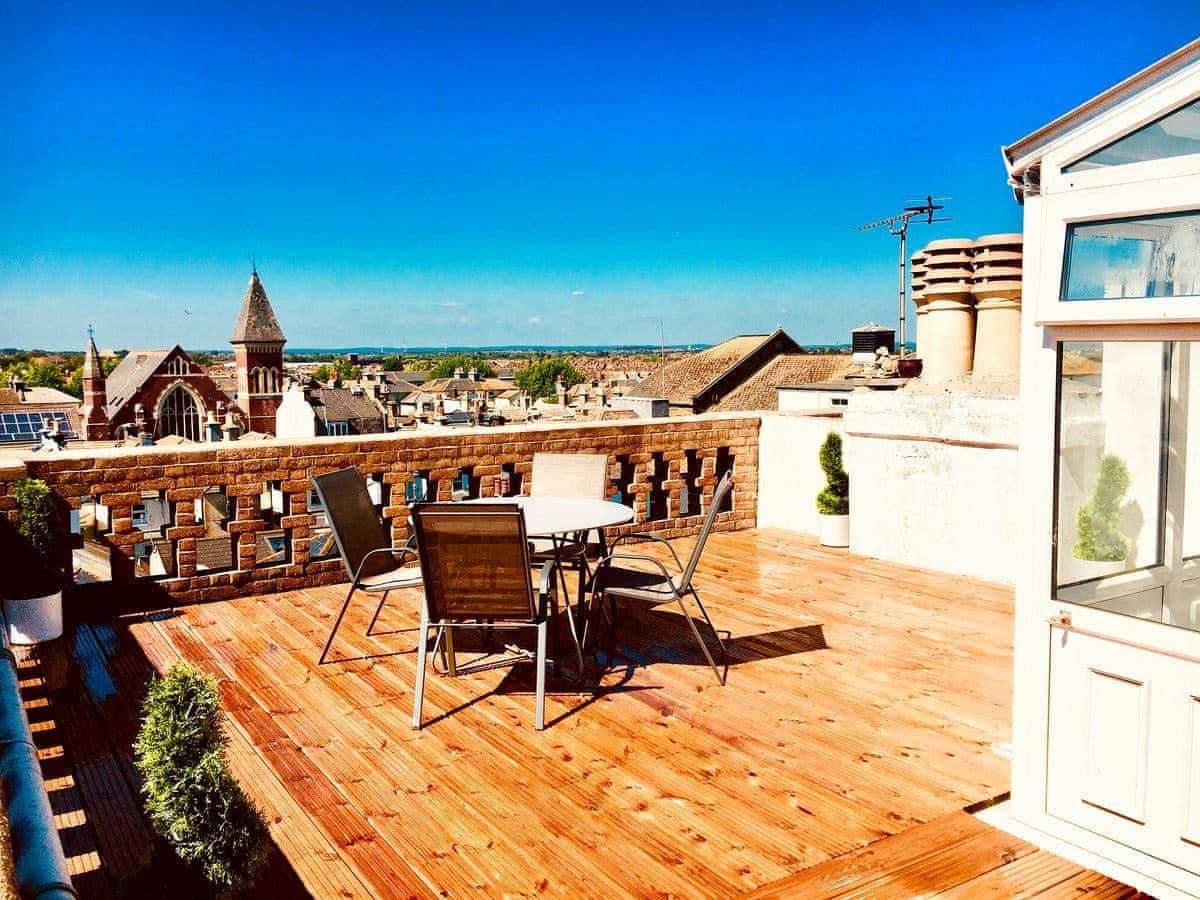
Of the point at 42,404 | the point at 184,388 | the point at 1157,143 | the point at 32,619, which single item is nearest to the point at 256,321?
the point at 184,388

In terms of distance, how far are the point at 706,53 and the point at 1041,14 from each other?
103 feet

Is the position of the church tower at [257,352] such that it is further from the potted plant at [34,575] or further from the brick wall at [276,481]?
the potted plant at [34,575]

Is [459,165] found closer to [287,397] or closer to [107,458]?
[287,397]

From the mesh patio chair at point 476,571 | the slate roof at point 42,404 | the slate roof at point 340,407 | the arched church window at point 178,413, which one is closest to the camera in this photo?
the mesh patio chair at point 476,571

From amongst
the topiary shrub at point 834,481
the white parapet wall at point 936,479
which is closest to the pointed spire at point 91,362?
the topiary shrub at point 834,481

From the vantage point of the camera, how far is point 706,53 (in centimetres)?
7025

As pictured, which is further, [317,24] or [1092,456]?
[317,24]

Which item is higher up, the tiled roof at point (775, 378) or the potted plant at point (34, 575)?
the tiled roof at point (775, 378)

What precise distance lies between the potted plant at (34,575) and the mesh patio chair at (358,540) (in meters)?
1.43

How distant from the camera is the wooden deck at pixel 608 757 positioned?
245 centimetres

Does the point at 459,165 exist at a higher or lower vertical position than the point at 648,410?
higher

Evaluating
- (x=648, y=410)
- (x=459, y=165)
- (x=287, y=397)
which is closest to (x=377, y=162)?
(x=459, y=165)

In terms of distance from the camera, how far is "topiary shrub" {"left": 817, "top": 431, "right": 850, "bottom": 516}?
21.7 ft

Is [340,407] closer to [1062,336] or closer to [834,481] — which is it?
[834,481]
